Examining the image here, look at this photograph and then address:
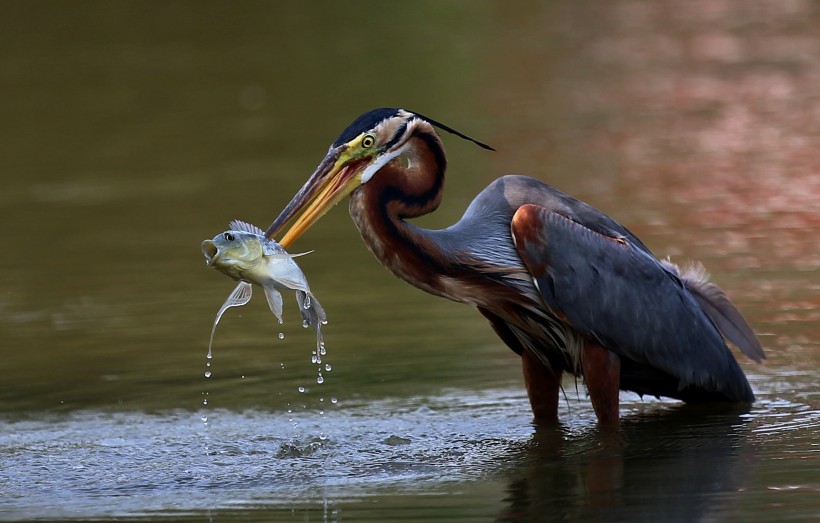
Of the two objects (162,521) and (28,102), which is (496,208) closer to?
(162,521)

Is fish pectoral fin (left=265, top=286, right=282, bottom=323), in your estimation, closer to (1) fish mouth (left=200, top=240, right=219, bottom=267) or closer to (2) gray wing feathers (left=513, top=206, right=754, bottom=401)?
(1) fish mouth (left=200, top=240, right=219, bottom=267)

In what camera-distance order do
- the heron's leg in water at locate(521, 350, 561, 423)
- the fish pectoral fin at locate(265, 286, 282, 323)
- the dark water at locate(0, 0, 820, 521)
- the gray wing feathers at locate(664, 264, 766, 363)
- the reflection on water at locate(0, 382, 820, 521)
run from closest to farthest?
the reflection on water at locate(0, 382, 820, 521), the dark water at locate(0, 0, 820, 521), the fish pectoral fin at locate(265, 286, 282, 323), the heron's leg in water at locate(521, 350, 561, 423), the gray wing feathers at locate(664, 264, 766, 363)

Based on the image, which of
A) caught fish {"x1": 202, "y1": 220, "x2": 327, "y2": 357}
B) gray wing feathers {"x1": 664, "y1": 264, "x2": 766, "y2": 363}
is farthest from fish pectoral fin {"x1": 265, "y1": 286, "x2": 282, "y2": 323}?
gray wing feathers {"x1": 664, "y1": 264, "x2": 766, "y2": 363}

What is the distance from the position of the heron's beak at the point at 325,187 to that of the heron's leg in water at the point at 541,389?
146cm

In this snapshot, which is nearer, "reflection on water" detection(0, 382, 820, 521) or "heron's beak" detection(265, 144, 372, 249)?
"reflection on water" detection(0, 382, 820, 521)

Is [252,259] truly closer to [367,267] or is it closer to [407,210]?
[407,210]

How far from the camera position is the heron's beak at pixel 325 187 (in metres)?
8.12

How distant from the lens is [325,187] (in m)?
8.18

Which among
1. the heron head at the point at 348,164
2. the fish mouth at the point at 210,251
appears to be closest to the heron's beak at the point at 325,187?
the heron head at the point at 348,164

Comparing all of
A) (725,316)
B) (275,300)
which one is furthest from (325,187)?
(725,316)

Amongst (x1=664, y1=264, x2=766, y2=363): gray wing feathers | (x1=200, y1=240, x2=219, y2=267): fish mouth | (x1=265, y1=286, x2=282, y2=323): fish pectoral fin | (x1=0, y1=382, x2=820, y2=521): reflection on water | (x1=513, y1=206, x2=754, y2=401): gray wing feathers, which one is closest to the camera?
(x1=0, y1=382, x2=820, y2=521): reflection on water

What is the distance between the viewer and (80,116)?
73.3 ft

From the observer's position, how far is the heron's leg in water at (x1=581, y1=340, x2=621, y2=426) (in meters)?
8.39

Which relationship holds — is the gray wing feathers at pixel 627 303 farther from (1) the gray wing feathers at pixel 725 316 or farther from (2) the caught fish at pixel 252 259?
(2) the caught fish at pixel 252 259
